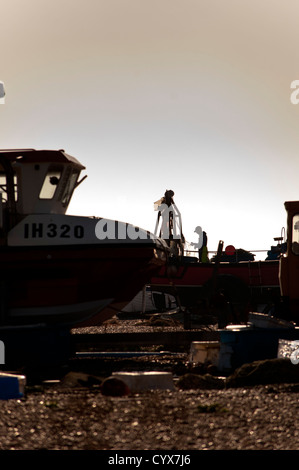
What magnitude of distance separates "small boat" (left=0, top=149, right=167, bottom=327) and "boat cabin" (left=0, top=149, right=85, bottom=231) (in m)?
0.02

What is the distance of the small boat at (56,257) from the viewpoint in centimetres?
1375

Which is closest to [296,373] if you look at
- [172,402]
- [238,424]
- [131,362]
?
[172,402]

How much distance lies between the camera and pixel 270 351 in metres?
10.8

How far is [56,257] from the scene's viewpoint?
45.0ft

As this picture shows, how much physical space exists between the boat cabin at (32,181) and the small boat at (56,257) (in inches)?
0.8

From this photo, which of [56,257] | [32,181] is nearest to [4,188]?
[32,181]

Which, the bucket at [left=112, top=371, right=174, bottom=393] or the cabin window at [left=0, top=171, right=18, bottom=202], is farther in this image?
the cabin window at [left=0, top=171, right=18, bottom=202]

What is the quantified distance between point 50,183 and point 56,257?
2.13 metres

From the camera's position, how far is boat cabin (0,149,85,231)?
14547mm

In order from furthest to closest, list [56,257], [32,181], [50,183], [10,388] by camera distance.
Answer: [50,183] < [32,181] < [56,257] < [10,388]

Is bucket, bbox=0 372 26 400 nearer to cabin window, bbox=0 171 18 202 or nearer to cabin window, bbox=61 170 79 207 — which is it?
cabin window, bbox=0 171 18 202

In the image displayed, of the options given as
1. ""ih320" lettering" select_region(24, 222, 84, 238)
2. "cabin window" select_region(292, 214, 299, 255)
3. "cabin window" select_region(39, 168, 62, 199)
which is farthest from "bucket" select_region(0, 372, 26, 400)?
"cabin window" select_region(39, 168, 62, 199)

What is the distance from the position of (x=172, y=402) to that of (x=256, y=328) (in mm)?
3889

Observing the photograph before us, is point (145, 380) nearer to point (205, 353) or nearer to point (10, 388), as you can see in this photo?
point (10, 388)
